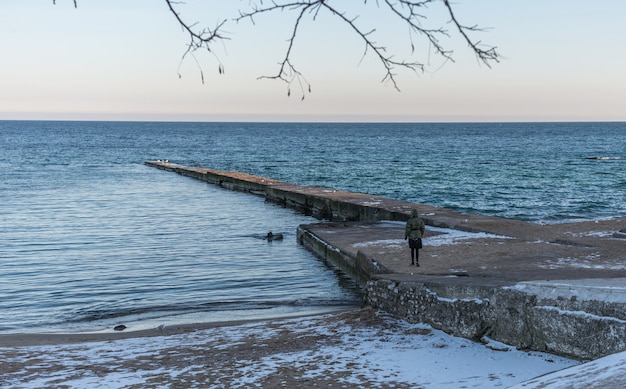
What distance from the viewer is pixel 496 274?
1167cm

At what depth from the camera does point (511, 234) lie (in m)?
17.7

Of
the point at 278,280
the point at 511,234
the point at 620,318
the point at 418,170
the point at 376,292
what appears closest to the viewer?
the point at 620,318

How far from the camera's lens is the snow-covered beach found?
27.1 feet

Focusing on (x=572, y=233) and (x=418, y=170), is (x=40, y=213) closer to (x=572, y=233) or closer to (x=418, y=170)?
(x=572, y=233)

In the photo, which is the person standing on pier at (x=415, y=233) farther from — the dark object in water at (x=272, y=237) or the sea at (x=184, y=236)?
the dark object in water at (x=272, y=237)

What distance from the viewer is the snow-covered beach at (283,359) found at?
325 inches

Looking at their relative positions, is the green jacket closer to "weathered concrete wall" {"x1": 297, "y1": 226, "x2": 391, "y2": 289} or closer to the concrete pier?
the concrete pier

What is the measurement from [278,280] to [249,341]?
242 inches

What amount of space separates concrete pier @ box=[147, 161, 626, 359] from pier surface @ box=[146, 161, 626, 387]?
0.01 meters

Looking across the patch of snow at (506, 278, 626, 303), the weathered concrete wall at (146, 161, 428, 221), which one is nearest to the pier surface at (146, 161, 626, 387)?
the patch of snow at (506, 278, 626, 303)

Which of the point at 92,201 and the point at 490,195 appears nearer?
the point at 92,201

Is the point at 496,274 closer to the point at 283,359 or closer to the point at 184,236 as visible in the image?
the point at 283,359

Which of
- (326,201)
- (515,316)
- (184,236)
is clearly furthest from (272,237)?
(515,316)

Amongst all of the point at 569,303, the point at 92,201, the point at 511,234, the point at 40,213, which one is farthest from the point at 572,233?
the point at 92,201
